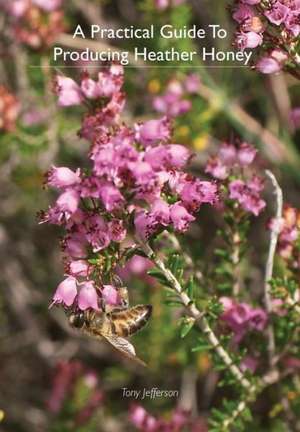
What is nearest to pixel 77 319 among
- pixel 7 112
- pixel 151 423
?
pixel 151 423

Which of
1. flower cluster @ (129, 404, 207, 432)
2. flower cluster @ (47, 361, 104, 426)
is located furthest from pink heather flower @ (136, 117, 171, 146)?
flower cluster @ (47, 361, 104, 426)

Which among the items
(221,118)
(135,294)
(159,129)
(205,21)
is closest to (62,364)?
(135,294)

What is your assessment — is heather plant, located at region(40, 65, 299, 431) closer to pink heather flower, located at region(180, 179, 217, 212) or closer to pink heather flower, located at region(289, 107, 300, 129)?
pink heather flower, located at region(180, 179, 217, 212)

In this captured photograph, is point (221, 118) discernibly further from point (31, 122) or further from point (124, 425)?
point (124, 425)

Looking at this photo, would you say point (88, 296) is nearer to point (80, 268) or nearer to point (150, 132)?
point (80, 268)

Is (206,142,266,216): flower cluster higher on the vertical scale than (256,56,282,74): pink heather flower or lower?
lower

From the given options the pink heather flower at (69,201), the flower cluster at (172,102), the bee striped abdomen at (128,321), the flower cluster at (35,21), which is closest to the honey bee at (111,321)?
the bee striped abdomen at (128,321)
